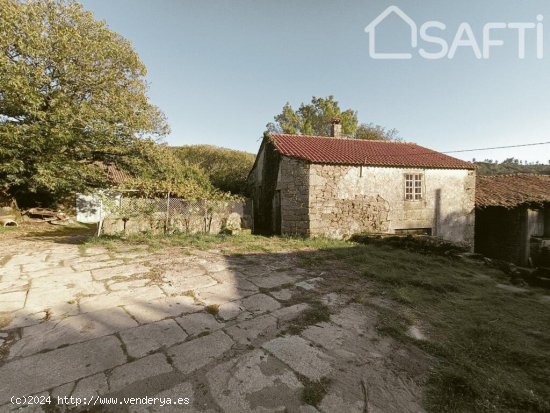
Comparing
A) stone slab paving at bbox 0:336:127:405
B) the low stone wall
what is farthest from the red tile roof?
stone slab paving at bbox 0:336:127:405

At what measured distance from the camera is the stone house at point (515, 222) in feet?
45.8

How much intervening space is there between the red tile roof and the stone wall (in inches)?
12.8

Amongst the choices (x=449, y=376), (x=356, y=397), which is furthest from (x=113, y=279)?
(x=449, y=376)

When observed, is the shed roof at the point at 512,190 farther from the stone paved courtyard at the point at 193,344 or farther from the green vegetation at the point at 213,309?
the green vegetation at the point at 213,309

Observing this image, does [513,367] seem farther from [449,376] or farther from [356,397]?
[356,397]

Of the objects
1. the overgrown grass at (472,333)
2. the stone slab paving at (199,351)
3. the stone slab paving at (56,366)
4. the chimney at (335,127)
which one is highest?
the chimney at (335,127)

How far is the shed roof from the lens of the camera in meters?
14.1

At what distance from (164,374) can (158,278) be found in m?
3.10

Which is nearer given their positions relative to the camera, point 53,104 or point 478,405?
point 478,405

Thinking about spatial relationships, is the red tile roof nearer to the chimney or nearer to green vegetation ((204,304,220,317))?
the chimney

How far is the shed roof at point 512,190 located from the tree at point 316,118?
1476 cm

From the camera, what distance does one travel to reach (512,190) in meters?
15.7

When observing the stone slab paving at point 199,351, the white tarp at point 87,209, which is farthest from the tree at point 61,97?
the stone slab paving at point 199,351

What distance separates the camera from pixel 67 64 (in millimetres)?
12977
